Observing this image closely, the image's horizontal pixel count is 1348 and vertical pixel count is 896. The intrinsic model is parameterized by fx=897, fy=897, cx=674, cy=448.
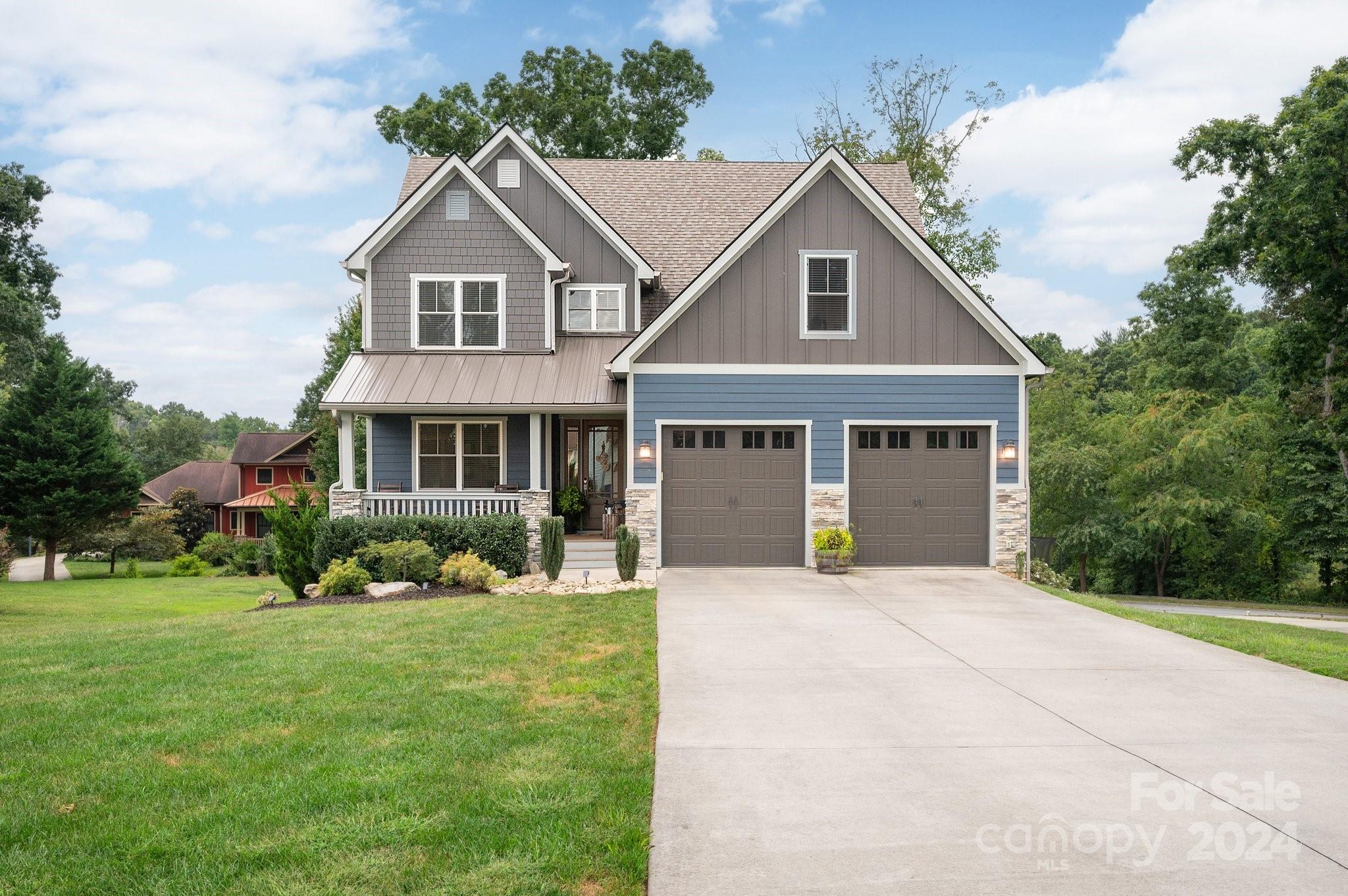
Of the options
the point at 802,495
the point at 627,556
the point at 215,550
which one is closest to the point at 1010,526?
the point at 802,495

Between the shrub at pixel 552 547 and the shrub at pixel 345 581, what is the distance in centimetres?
283

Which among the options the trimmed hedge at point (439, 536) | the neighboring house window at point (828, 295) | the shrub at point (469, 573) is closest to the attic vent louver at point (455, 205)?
the trimmed hedge at point (439, 536)

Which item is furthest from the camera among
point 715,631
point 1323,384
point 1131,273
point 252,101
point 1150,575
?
point 1131,273

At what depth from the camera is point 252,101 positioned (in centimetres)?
2002

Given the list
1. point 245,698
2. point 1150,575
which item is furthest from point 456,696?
point 1150,575

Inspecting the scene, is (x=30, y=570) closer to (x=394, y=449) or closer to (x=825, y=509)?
(x=394, y=449)

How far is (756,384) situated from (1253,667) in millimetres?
8779

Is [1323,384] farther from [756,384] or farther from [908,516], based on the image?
[756,384]

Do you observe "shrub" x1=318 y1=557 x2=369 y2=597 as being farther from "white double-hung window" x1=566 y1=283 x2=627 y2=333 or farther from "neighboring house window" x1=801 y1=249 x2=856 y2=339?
"neighboring house window" x1=801 y1=249 x2=856 y2=339

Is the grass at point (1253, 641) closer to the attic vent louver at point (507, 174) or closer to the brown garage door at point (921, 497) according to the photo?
the brown garage door at point (921, 497)

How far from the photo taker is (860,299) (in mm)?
15820

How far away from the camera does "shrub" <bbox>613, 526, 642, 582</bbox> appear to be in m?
14.1

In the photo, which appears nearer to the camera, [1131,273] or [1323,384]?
[1323,384]

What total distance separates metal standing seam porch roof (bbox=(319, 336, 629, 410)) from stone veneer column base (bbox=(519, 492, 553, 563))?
166 cm
